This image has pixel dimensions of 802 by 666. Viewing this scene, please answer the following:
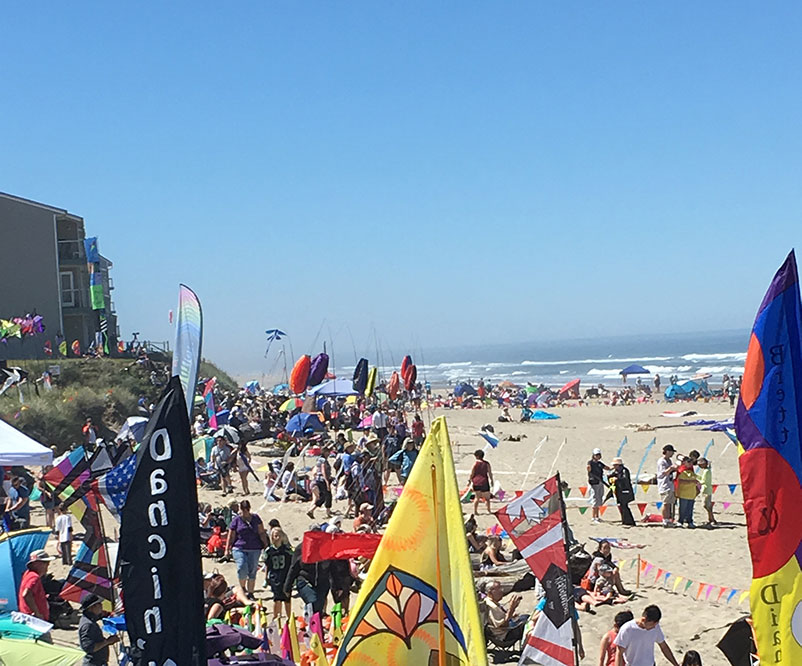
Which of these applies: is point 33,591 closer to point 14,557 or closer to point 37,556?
point 14,557

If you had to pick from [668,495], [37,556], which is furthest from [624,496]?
[37,556]

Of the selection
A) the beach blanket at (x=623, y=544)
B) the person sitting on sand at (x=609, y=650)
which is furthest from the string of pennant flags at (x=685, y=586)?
the person sitting on sand at (x=609, y=650)

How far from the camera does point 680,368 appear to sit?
88.8m

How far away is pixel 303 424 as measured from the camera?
23.9m

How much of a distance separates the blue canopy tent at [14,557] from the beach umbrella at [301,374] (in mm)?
15505

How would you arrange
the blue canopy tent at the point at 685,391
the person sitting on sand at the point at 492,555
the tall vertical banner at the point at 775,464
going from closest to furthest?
the tall vertical banner at the point at 775,464 < the person sitting on sand at the point at 492,555 < the blue canopy tent at the point at 685,391

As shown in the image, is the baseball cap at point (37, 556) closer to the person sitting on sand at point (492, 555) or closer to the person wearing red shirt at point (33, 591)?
the person wearing red shirt at point (33, 591)

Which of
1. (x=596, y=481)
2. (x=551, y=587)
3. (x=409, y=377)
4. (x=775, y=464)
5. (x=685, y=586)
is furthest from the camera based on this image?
(x=409, y=377)

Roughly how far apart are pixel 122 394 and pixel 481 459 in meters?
17.4

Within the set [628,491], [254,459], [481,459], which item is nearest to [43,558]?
[481,459]

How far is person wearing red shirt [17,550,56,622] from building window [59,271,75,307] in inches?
1303

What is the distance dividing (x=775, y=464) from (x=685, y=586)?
741 centimetres

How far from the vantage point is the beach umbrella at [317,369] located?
81.5ft

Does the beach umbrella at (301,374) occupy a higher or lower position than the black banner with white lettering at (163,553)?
higher
